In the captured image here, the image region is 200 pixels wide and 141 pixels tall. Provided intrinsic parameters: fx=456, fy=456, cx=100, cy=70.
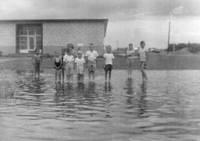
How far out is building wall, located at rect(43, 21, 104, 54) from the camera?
50.2 metres

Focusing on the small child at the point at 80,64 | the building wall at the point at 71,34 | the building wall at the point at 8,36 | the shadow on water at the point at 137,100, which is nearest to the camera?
the shadow on water at the point at 137,100

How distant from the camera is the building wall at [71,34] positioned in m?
50.2

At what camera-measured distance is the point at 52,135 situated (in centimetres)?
788

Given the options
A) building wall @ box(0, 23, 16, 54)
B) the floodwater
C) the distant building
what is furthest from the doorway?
the floodwater

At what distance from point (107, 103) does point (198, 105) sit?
2440mm

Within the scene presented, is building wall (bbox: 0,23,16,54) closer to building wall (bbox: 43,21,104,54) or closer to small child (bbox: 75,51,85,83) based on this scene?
building wall (bbox: 43,21,104,54)

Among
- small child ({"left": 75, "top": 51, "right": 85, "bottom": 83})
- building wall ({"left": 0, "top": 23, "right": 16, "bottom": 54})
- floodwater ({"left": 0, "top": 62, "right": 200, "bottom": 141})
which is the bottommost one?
floodwater ({"left": 0, "top": 62, "right": 200, "bottom": 141})

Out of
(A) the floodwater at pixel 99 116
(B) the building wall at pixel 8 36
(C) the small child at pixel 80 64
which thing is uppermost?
(B) the building wall at pixel 8 36

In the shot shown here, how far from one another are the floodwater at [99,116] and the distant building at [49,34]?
112 ft

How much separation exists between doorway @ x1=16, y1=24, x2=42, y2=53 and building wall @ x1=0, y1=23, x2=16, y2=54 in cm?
62

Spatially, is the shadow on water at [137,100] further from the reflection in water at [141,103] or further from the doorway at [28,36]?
the doorway at [28,36]

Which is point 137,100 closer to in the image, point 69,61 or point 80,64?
point 80,64

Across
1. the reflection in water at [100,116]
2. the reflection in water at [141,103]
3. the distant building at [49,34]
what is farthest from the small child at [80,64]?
the distant building at [49,34]

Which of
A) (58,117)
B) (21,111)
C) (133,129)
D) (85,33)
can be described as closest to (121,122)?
(133,129)
